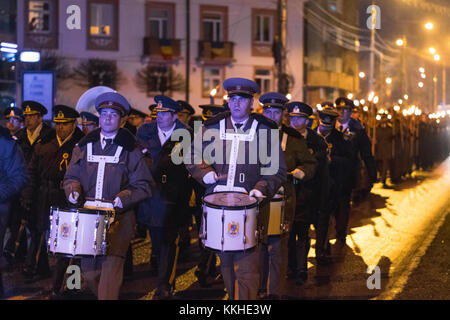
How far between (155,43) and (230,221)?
3503 cm

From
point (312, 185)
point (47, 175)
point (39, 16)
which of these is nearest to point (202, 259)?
point (312, 185)

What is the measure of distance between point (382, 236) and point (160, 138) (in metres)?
5.24

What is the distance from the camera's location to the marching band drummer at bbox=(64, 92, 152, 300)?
6.28 metres

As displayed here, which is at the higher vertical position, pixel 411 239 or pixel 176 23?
pixel 176 23

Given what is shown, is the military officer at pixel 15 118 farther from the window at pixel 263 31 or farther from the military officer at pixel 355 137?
the window at pixel 263 31

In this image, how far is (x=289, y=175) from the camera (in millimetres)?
7891

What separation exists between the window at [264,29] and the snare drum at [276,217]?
36406 mm

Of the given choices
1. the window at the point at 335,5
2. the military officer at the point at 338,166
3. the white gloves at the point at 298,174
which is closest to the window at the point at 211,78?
the window at the point at 335,5

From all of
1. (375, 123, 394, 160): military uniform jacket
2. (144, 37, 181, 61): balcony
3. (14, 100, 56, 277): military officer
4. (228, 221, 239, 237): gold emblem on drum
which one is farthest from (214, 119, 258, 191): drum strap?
(144, 37, 181, 61): balcony

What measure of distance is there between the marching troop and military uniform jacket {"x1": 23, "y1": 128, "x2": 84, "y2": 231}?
0.05ft

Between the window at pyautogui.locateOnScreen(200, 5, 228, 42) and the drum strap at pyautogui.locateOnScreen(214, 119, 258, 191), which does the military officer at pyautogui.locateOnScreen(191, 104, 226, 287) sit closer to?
the drum strap at pyautogui.locateOnScreen(214, 119, 258, 191)

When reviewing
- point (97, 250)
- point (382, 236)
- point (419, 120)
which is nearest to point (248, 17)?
point (419, 120)

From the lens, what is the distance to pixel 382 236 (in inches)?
480

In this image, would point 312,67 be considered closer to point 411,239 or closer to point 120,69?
point 120,69
